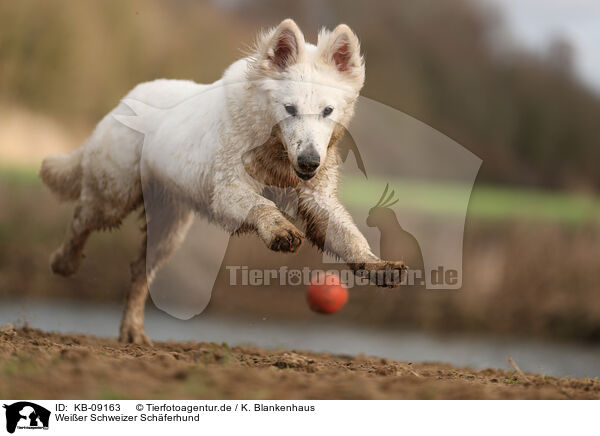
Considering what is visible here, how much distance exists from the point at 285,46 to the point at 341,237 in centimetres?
161

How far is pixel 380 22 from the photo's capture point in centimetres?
3173

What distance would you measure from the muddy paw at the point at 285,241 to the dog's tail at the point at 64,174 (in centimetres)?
363

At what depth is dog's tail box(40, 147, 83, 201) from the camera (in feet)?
25.5

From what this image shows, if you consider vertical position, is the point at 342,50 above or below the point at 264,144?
above

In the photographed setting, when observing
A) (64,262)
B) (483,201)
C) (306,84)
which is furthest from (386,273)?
(483,201)

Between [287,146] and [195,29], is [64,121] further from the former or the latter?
[287,146]

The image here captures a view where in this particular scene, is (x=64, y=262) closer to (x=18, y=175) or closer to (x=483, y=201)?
(x=18, y=175)
